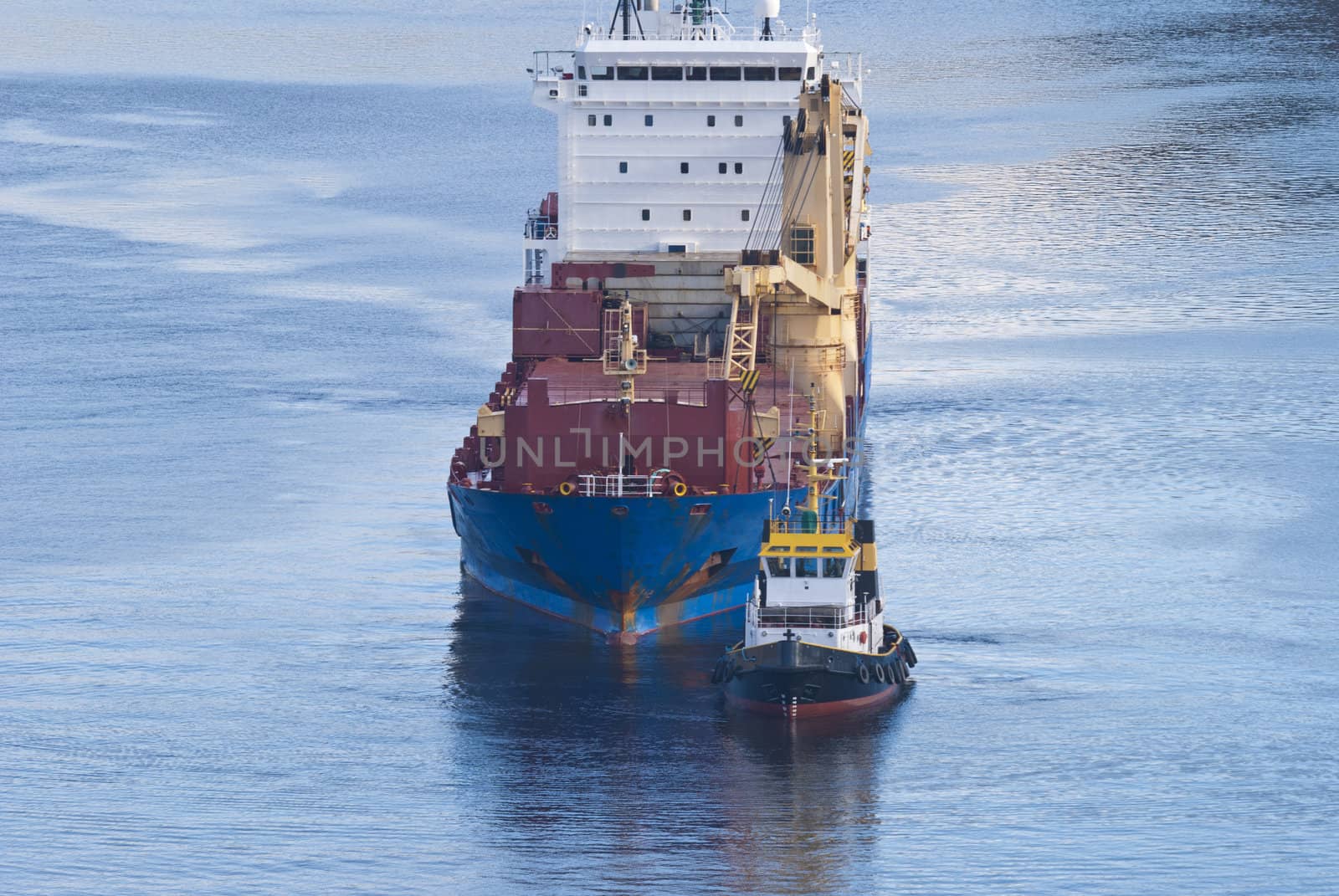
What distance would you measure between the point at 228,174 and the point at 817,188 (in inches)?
2769

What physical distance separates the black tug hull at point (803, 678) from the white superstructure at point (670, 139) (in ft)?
63.1

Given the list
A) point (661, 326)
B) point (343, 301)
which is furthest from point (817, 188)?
point (343, 301)

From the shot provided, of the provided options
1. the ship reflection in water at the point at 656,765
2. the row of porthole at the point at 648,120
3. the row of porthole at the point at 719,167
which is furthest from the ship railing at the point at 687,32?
the ship reflection in water at the point at 656,765

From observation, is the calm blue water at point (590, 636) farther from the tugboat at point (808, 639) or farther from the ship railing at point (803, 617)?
the ship railing at point (803, 617)

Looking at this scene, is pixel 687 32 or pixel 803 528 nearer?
pixel 803 528

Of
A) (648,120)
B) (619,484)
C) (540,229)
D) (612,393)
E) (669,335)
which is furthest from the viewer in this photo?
(540,229)

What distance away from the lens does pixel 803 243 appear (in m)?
63.2

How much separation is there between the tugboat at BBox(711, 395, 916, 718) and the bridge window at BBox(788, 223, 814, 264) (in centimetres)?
1598

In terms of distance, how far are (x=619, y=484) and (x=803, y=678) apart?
22.7 ft

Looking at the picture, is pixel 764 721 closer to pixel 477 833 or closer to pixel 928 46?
pixel 477 833

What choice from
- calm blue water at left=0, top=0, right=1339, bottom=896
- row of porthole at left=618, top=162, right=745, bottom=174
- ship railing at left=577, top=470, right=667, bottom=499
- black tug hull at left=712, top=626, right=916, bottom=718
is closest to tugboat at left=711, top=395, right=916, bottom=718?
black tug hull at left=712, top=626, right=916, bottom=718

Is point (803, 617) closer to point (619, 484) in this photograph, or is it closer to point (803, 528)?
point (803, 528)

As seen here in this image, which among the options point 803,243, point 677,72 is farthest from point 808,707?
point 677,72

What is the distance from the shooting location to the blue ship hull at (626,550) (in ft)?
168
